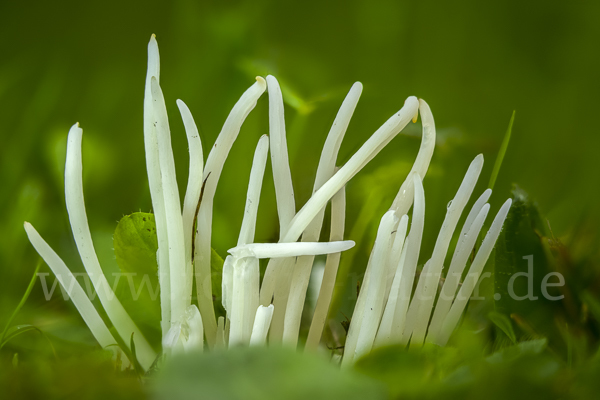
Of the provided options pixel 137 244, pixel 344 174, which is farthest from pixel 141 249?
pixel 344 174

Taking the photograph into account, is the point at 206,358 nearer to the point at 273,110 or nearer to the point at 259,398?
the point at 259,398

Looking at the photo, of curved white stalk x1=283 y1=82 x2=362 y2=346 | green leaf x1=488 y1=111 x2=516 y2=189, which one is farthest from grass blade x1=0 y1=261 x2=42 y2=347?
green leaf x1=488 y1=111 x2=516 y2=189

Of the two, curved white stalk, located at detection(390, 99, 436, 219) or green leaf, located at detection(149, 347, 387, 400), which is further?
curved white stalk, located at detection(390, 99, 436, 219)

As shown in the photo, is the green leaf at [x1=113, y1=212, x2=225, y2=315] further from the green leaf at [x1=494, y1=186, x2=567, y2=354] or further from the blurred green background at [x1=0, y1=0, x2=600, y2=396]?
the green leaf at [x1=494, y1=186, x2=567, y2=354]

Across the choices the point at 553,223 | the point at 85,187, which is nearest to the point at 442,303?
the point at 553,223

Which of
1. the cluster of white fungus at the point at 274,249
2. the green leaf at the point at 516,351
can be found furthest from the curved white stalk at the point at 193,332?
the green leaf at the point at 516,351

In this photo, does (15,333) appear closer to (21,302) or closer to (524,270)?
(21,302)
